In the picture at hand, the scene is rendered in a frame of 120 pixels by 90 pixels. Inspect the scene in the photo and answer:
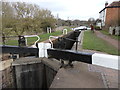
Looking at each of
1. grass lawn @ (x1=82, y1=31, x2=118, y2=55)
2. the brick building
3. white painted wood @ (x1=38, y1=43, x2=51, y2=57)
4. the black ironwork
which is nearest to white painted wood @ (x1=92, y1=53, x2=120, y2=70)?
white painted wood @ (x1=38, y1=43, x2=51, y2=57)

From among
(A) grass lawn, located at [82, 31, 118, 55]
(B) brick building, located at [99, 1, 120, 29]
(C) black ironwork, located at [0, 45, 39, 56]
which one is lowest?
(A) grass lawn, located at [82, 31, 118, 55]

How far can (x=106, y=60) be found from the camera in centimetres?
212

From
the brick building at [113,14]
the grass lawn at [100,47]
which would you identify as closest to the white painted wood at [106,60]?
the grass lawn at [100,47]

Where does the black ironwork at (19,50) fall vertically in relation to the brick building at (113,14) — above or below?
below

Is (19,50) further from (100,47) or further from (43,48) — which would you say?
(100,47)

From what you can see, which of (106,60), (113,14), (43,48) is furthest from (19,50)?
(113,14)

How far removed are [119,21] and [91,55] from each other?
47.4 ft

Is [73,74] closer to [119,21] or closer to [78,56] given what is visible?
[78,56]

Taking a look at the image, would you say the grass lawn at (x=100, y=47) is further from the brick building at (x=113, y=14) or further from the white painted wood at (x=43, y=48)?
the brick building at (x=113, y=14)

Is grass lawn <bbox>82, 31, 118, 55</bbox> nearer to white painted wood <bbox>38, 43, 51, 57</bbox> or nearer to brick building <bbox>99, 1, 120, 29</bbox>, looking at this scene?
white painted wood <bbox>38, 43, 51, 57</bbox>

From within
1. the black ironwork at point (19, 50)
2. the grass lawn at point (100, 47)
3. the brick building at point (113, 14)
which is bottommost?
the grass lawn at point (100, 47)

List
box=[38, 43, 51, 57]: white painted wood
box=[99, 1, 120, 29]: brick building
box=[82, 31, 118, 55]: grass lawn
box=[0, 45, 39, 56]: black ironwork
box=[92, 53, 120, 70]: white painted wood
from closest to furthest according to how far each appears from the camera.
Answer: box=[92, 53, 120, 70]: white painted wood < box=[38, 43, 51, 57]: white painted wood < box=[0, 45, 39, 56]: black ironwork < box=[82, 31, 118, 55]: grass lawn < box=[99, 1, 120, 29]: brick building

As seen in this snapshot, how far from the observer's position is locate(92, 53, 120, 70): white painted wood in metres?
2.03

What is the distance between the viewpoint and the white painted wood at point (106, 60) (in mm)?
2027
